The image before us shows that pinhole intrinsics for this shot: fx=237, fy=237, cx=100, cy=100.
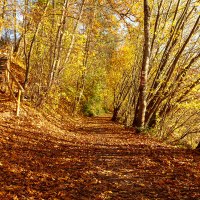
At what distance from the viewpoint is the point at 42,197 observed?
4895mm

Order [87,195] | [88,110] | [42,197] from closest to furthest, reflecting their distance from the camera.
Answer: [42,197] < [87,195] < [88,110]

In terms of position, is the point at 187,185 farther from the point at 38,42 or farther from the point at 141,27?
the point at 141,27

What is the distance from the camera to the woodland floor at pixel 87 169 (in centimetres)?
529

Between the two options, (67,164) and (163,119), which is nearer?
(67,164)

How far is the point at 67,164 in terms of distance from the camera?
705cm

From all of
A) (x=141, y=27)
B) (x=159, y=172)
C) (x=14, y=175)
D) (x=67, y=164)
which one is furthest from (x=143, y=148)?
(x=141, y=27)

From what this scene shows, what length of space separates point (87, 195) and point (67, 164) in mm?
1938

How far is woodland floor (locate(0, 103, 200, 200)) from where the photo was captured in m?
5.29

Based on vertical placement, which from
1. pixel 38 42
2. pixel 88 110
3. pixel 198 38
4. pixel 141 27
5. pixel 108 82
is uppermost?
pixel 141 27

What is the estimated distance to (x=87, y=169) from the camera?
680 centimetres

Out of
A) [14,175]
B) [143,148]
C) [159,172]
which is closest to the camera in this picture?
[14,175]

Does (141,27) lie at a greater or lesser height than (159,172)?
greater

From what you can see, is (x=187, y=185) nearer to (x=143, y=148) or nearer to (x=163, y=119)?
(x=143, y=148)

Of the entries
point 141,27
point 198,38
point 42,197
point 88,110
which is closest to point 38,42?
point 141,27
